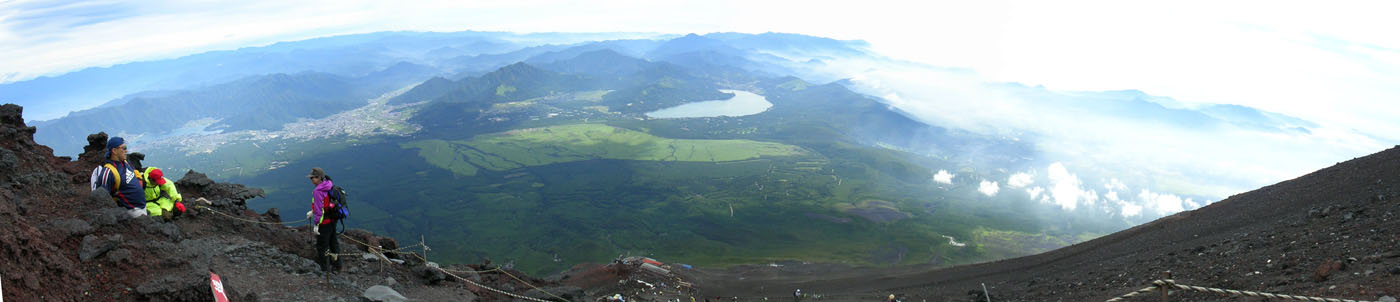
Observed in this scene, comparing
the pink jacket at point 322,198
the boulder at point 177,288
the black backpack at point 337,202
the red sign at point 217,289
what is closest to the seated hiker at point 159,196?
the pink jacket at point 322,198

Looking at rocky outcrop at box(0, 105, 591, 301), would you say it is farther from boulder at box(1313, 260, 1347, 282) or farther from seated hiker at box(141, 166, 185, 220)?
boulder at box(1313, 260, 1347, 282)

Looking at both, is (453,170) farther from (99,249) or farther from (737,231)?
(99,249)

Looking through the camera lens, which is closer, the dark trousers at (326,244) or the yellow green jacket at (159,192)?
the yellow green jacket at (159,192)

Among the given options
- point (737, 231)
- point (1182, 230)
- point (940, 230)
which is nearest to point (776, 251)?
point (737, 231)

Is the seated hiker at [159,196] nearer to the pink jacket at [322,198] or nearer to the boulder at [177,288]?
the pink jacket at [322,198]

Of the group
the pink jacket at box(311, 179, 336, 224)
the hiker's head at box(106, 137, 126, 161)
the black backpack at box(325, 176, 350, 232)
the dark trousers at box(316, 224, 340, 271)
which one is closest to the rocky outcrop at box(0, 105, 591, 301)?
the dark trousers at box(316, 224, 340, 271)

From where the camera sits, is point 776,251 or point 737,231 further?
point 737,231

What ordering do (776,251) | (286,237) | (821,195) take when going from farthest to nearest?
(821,195), (776,251), (286,237)

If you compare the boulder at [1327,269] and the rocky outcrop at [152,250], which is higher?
the rocky outcrop at [152,250]
